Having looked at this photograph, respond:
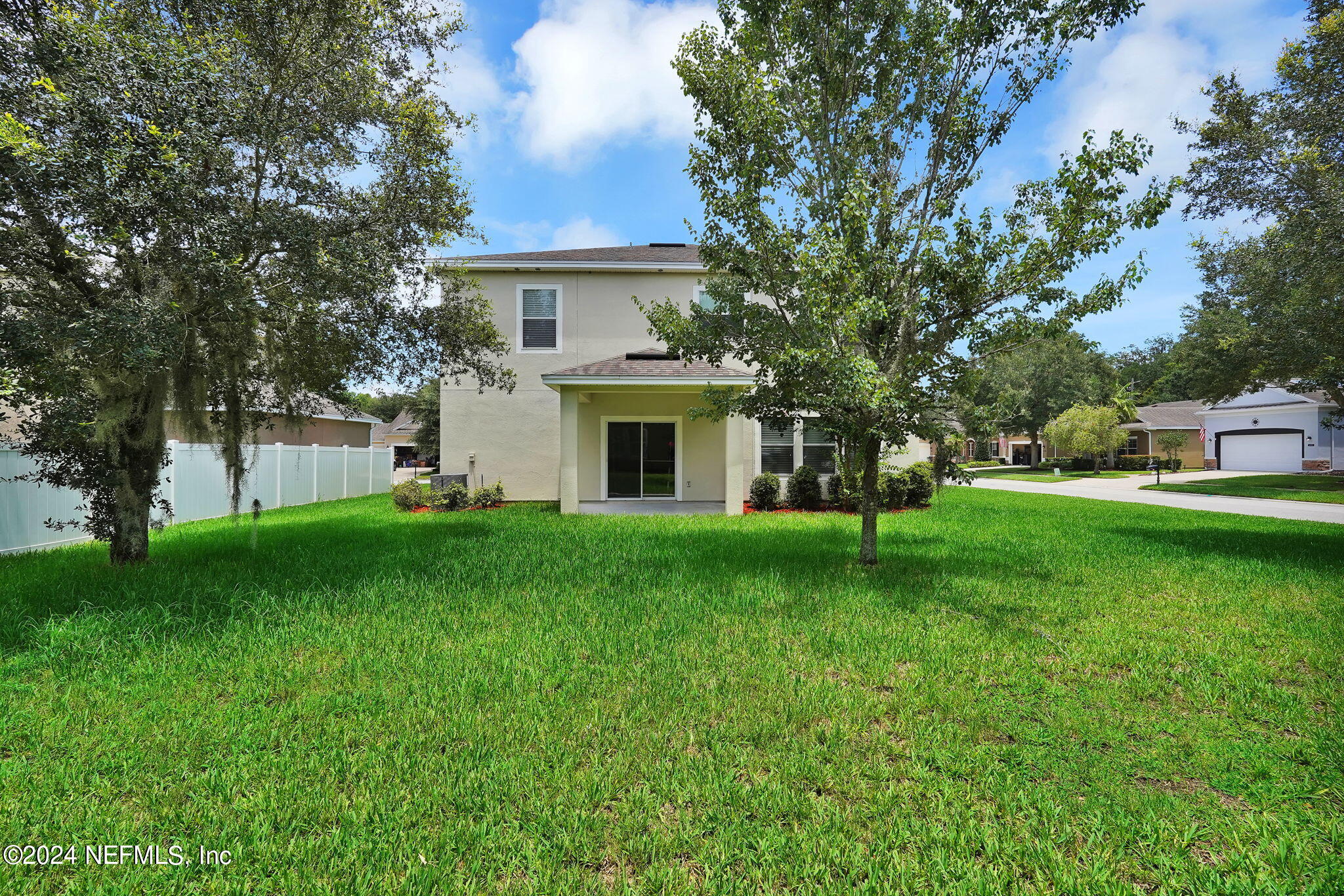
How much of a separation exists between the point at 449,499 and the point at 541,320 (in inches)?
189

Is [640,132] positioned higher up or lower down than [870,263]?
higher up

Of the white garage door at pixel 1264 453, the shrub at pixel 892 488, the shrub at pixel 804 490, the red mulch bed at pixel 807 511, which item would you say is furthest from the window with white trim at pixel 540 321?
the white garage door at pixel 1264 453

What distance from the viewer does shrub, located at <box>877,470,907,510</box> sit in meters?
13.7

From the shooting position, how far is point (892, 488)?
45.0 ft

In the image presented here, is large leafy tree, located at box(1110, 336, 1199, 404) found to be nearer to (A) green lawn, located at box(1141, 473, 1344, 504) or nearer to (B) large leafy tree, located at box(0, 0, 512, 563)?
(A) green lawn, located at box(1141, 473, 1344, 504)

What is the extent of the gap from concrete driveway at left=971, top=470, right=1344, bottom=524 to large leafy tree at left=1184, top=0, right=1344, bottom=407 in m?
4.09

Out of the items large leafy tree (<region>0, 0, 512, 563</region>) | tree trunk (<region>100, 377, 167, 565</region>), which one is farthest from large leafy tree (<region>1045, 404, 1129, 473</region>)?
tree trunk (<region>100, 377, 167, 565</region>)

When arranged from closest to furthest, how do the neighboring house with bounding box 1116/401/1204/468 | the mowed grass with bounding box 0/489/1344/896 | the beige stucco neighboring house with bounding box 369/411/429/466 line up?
the mowed grass with bounding box 0/489/1344/896 < the neighboring house with bounding box 1116/401/1204/468 < the beige stucco neighboring house with bounding box 369/411/429/466

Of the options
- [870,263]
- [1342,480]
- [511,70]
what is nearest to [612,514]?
[870,263]

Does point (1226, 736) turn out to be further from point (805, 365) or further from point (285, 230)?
point (285, 230)

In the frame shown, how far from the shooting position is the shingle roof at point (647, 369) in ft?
37.8

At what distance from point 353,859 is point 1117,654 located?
17.8 ft

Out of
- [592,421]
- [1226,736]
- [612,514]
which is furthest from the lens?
[592,421]

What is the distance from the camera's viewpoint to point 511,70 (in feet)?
30.1
